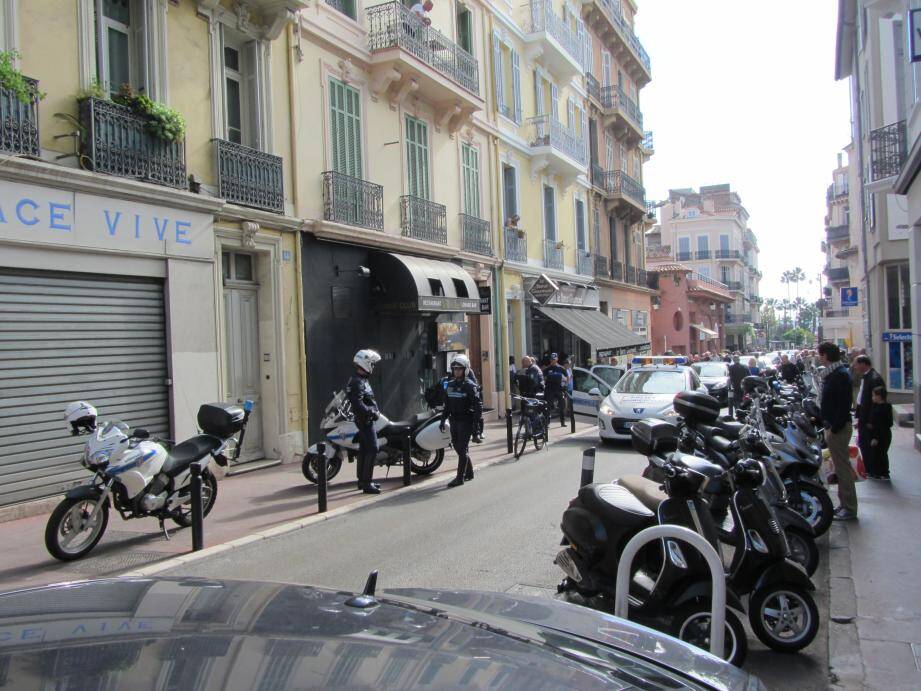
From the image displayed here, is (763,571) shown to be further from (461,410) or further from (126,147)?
(126,147)

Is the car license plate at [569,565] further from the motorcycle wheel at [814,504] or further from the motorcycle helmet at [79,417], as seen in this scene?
the motorcycle helmet at [79,417]

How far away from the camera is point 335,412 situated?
10.5m

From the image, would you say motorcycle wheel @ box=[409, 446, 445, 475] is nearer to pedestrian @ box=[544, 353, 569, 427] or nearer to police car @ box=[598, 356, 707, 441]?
police car @ box=[598, 356, 707, 441]

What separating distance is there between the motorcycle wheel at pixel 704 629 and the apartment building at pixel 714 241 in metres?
71.5

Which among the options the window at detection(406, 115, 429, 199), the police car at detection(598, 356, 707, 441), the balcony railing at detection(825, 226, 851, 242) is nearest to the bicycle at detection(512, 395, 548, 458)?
the police car at detection(598, 356, 707, 441)

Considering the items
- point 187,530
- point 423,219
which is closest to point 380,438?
point 187,530

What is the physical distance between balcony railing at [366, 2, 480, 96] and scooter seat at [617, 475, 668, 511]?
1233 cm

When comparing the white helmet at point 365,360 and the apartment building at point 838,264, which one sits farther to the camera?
the apartment building at point 838,264

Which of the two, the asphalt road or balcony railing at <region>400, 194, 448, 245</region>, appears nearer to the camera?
the asphalt road

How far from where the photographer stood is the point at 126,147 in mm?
9758

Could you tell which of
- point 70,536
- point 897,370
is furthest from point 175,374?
point 897,370

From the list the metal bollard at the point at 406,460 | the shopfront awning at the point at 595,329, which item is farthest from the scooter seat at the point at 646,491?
the shopfront awning at the point at 595,329

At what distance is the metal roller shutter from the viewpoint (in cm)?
856

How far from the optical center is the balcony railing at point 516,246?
21750 millimetres
